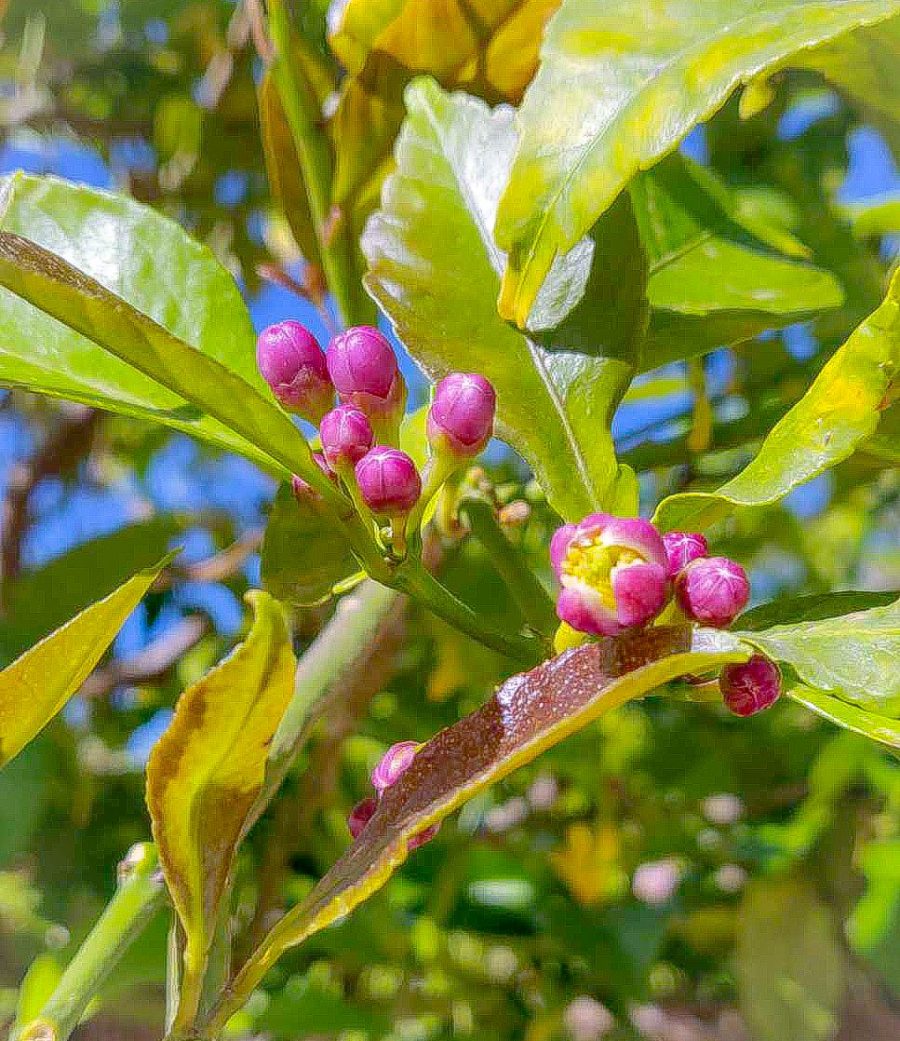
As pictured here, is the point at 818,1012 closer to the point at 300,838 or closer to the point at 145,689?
the point at 300,838

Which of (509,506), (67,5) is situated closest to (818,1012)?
(509,506)

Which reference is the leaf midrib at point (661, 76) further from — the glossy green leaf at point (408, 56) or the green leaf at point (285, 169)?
the green leaf at point (285, 169)

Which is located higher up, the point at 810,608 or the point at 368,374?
the point at 368,374

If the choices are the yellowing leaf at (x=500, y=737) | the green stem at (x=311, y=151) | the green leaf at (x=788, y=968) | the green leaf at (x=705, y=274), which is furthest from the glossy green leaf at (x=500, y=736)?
the green leaf at (x=788, y=968)

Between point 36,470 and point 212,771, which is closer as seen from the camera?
point 212,771

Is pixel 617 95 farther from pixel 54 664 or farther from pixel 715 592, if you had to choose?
pixel 54 664

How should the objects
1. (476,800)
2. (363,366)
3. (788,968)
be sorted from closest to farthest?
(363,366)
(788,968)
(476,800)

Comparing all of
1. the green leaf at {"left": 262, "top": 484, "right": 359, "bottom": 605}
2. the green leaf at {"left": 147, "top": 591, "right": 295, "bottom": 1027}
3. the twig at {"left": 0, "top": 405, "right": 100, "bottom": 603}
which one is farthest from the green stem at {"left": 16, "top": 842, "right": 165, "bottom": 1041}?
the twig at {"left": 0, "top": 405, "right": 100, "bottom": 603}

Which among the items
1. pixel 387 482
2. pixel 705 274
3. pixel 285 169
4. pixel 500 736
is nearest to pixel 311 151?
pixel 285 169

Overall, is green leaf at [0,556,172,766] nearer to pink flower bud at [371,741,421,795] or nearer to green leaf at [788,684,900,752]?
pink flower bud at [371,741,421,795]
